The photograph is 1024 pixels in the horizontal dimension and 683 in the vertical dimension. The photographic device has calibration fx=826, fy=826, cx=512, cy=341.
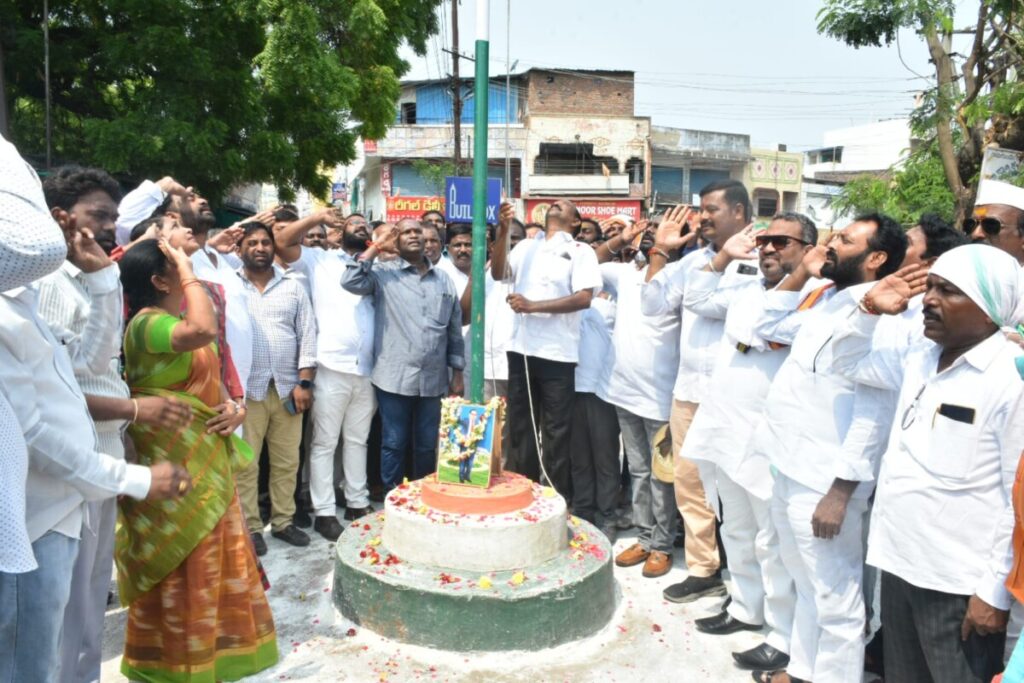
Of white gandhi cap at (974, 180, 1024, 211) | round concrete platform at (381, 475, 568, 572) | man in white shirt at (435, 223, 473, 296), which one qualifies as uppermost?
white gandhi cap at (974, 180, 1024, 211)

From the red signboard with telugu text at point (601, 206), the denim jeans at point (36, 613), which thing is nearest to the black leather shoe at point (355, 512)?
the denim jeans at point (36, 613)

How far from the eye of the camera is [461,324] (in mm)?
5832

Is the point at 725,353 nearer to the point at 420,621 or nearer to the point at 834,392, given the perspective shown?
the point at 834,392

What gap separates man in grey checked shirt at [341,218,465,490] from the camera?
5.40 metres

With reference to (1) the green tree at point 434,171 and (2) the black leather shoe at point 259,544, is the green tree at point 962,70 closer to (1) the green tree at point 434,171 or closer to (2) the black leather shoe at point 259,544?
(2) the black leather shoe at point 259,544

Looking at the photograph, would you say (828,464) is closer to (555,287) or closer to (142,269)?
(555,287)

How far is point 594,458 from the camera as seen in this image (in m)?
5.42

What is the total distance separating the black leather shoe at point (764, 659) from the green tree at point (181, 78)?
8.63m

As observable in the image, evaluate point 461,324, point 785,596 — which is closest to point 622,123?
point 461,324

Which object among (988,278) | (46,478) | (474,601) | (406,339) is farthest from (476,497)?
(988,278)

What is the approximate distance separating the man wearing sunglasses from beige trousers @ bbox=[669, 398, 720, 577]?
1.65 meters

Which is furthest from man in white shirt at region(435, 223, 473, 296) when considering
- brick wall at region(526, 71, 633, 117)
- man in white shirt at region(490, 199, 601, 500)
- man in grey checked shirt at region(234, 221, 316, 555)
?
brick wall at region(526, 71, 633, 117)

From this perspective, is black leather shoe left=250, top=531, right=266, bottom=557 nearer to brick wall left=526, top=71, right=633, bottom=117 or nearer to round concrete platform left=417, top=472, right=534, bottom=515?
round concrete platform left=417, top=472, right=534, bottom=515

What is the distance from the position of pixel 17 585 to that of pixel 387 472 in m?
3.57
